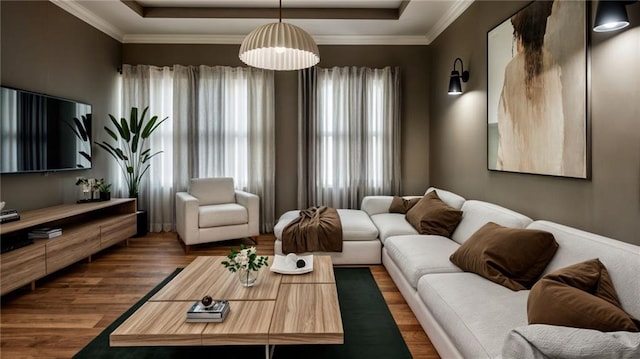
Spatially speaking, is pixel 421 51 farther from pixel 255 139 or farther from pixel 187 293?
pixel 187 293

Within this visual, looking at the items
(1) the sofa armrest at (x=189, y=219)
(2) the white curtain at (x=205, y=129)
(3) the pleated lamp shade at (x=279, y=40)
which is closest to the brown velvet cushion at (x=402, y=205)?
Answer: (2) the white curtain at (x=205, y=129)

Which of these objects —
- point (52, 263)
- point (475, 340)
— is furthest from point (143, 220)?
point (475, 340)

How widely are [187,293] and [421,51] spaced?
4618 millimetres

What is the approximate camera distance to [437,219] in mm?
3277

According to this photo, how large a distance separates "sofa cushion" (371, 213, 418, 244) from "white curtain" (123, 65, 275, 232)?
6.01 feet

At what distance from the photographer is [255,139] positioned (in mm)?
5152

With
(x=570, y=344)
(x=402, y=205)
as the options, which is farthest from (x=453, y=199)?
(x=570, y=344)

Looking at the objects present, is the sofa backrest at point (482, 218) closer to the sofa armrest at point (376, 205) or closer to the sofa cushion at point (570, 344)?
the sofa armrest at point (376, 205)

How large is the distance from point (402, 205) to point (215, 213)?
2.26 meters

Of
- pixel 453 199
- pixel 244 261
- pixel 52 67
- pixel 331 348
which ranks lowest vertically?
pixel 331 348

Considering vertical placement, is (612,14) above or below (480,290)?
above

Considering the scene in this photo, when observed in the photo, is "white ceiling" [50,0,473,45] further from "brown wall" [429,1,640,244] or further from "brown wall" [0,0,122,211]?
"brown wall" [429,1,640,244]

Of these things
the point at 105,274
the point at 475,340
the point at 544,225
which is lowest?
the point at 105,274

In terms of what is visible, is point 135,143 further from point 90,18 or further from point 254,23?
point 254,23
